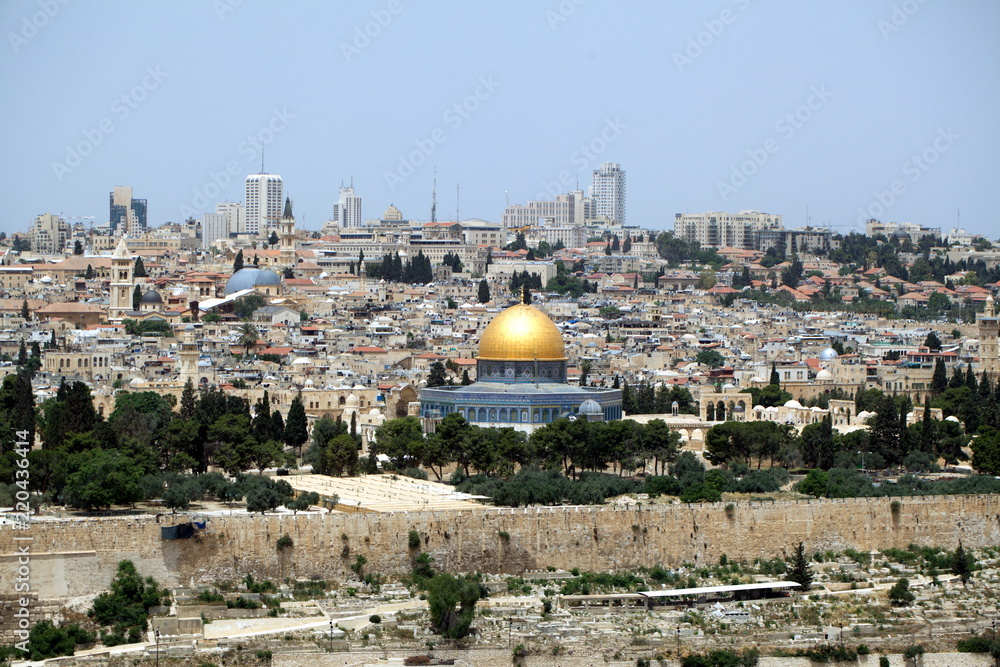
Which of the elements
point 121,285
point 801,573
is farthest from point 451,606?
point 121,285

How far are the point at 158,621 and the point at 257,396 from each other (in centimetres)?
2361

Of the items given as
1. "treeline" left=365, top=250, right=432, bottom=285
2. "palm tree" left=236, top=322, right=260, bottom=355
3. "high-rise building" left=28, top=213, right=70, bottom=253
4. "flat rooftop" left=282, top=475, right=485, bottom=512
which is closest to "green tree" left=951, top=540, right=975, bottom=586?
"flat rooftop" left=282, top=475, right=485, bottom=512

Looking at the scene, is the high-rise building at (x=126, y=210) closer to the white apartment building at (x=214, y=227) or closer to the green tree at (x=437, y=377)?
the white apartment building at (x=214, y=227)

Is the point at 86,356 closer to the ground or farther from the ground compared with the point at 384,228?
closer to the ground

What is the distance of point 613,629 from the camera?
3091cm

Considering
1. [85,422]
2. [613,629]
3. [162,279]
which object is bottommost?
[613,629]

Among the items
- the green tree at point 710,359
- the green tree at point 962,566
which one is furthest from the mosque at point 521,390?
the green tree at point 710,359

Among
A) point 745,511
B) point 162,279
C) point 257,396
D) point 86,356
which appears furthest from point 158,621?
point 162,279

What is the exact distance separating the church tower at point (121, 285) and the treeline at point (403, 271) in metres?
13.7

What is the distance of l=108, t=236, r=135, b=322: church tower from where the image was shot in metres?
75.7

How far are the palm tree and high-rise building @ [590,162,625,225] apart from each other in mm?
104496

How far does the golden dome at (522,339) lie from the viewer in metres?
49.6

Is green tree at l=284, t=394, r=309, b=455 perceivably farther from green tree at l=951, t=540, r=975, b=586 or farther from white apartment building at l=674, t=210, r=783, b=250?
white apartment building at l=674, t=210, r=783, b=250

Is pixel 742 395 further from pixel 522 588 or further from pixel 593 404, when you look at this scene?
pixel 522 588
